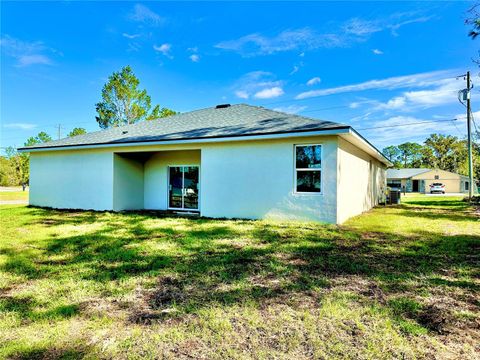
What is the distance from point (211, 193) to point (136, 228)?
3079 millimetres

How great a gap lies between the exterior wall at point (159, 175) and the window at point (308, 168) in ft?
17.3

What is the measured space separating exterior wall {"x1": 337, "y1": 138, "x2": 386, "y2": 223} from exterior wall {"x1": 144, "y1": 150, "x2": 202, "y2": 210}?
6.40 metres

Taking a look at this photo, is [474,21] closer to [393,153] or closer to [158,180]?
[158,180]

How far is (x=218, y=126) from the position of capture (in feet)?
36.9

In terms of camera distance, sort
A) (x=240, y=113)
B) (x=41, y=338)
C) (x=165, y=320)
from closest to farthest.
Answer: (x=41, y=338), (x=165, y=320), (x=240, y=113)

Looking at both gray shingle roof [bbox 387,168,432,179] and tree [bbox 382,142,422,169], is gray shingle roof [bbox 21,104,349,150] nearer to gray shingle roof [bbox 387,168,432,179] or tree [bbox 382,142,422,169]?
gray shingle roof [bbox 387,168,432,179]

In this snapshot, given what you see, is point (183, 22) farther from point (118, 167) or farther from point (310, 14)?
point (118, 167)

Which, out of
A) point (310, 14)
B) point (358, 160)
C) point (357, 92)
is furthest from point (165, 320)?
point (357, 92)

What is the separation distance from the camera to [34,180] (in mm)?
13719

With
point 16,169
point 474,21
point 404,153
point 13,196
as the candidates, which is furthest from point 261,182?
point 404,153

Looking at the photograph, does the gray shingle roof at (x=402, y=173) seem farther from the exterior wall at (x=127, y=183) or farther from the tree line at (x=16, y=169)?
the tree line at (x=16, y=169)

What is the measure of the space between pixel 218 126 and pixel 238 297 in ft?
28.3

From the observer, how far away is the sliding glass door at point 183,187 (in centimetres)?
1256

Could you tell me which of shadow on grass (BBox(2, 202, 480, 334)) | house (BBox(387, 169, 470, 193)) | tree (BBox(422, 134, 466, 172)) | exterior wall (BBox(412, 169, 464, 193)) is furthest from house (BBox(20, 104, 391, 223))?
tree (BBox(422, 134, 466, 172))
